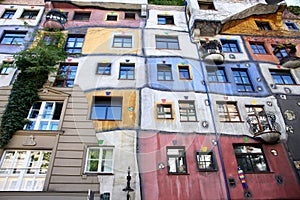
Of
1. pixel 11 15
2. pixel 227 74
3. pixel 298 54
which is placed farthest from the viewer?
pixel 11 15

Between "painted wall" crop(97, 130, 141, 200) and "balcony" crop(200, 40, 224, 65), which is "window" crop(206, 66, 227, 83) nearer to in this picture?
"balcony" crop(200, 40, 224, 65)

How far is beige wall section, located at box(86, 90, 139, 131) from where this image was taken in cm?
1086

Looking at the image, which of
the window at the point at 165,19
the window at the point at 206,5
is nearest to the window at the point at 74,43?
the window at the point at 165,19

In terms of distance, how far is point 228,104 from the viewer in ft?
40.4

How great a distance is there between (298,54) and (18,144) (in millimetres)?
18770

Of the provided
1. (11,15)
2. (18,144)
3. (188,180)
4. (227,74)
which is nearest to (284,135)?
(227,74)

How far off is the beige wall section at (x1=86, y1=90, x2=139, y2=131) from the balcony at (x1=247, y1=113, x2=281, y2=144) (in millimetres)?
6443

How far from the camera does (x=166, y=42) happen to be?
15219mm

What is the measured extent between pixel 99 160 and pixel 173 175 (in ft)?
11.9

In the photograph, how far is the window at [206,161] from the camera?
1009 cm

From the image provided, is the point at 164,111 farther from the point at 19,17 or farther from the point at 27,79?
the point at 19,17

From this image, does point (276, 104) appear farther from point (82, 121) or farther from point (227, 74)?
point (82, 121)

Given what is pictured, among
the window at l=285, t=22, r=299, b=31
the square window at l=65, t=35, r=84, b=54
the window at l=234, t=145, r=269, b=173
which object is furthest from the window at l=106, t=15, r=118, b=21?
the window at l=285, t=22, r=299, b=31

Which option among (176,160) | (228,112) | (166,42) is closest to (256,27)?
(166,42)
